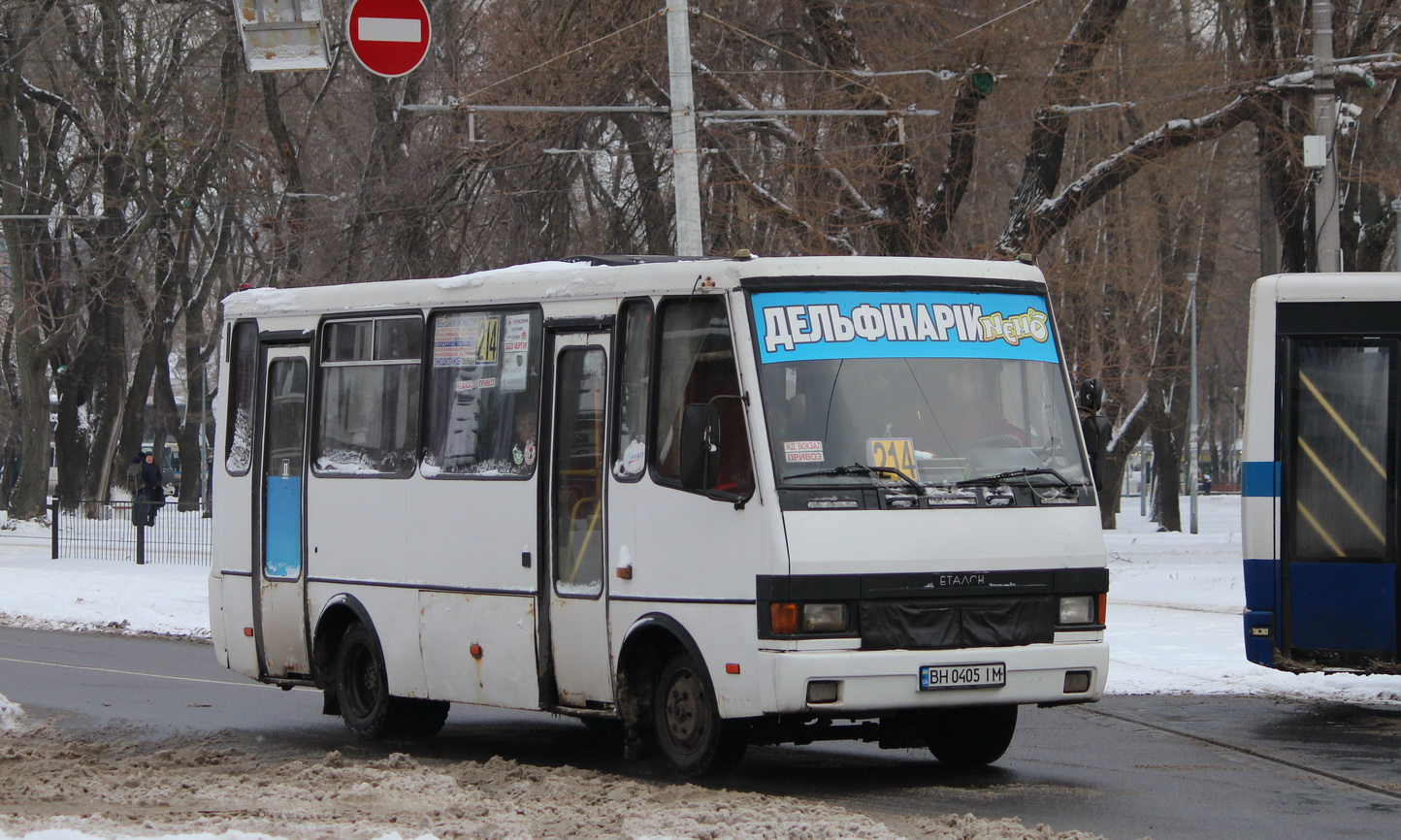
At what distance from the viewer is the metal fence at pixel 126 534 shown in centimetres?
2797

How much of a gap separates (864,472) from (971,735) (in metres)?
1.80

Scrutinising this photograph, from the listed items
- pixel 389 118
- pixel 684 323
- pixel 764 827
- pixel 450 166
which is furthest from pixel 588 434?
pixel 389 118

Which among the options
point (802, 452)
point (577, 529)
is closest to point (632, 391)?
point (577, 529)

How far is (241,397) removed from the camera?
12.6 m

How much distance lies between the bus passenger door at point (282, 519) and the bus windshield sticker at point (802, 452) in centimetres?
424

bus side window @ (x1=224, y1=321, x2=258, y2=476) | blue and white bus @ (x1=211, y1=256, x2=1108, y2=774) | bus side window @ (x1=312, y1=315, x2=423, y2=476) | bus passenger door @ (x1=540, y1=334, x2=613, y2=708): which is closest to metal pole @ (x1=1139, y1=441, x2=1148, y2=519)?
bus side window @ (x1=224, y1=321, x2=258, y2=476)

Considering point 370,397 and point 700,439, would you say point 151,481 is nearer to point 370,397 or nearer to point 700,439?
point 370,397

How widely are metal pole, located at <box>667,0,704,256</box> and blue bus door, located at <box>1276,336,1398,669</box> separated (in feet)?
25.0

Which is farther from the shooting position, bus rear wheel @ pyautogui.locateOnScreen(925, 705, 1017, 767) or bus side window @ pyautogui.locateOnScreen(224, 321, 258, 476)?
bus side window @ pyautogui.locateOnScreen(224, 321, 258, 476)

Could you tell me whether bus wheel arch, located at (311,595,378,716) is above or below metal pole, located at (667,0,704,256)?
below

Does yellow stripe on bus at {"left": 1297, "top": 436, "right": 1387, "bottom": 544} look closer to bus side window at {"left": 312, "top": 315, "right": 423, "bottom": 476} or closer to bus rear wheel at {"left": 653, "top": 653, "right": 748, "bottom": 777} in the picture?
bus rear wheel at {"left": 653, "top": 653, "right": 748, "bottom": 777}

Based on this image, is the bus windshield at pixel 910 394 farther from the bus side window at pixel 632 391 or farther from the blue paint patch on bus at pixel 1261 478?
the blue paint patch on bus at pixel 1261 478

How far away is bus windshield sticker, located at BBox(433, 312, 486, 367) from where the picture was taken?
424 inches

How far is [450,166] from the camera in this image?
2578cm
